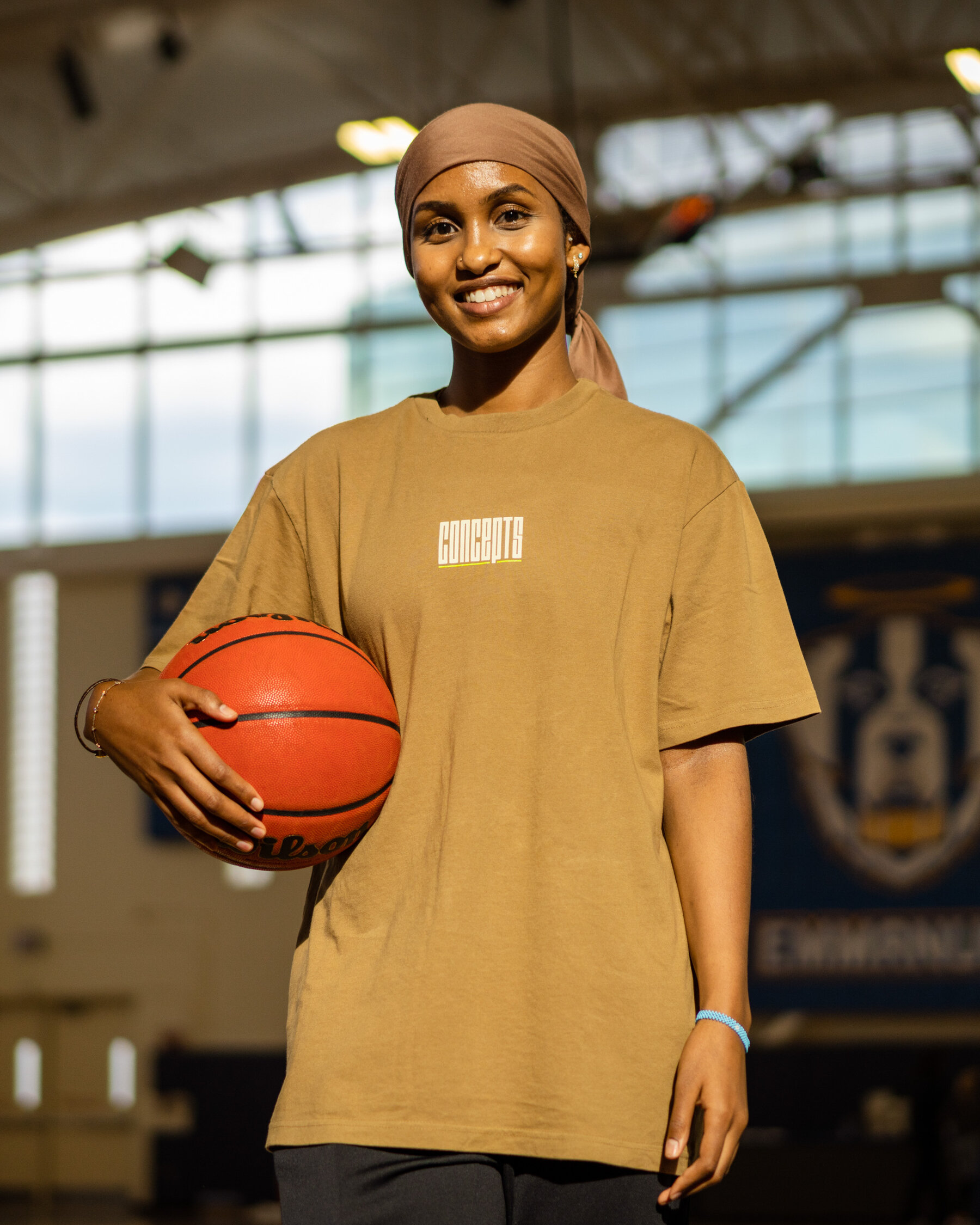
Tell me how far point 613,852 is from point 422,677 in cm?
25

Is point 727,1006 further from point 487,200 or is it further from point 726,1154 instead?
point 487,200

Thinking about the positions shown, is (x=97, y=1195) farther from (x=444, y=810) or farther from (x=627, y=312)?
(x=444, y=810)

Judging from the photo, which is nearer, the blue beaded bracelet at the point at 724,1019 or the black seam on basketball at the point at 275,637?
the blue beaded bracelet at the point at 724,1019

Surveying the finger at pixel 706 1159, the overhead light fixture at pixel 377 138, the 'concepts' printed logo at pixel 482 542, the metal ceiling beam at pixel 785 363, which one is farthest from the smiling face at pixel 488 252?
the metal ceiling beam at pixel 785 363

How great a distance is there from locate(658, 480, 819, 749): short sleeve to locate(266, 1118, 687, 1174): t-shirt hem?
0.38m

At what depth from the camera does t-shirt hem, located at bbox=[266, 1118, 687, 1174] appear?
4.39 ft

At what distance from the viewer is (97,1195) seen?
482 inches

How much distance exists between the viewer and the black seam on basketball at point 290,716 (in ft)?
4.77

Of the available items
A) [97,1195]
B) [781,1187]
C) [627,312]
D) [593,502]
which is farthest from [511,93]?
[593,502]

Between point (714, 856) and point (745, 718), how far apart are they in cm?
13

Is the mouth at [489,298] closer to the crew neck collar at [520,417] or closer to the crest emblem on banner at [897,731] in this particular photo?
the crew neck collar at [520,417]

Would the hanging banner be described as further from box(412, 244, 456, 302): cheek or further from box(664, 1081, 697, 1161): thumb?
box(664, 1081, 697, 1161): thumb

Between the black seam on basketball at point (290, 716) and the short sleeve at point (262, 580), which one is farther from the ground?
the short sleeve at point (262, 580)

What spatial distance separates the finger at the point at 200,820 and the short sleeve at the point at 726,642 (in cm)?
41
